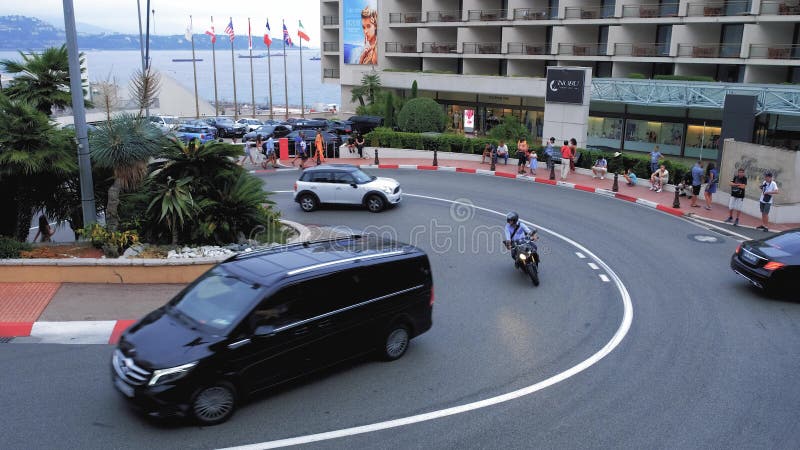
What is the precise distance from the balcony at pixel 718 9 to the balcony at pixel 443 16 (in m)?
19.7

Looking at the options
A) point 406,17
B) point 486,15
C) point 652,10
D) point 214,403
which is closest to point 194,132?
point 406,17

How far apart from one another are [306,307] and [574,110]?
24.7 metres

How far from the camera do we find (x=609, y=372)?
32.2 feet

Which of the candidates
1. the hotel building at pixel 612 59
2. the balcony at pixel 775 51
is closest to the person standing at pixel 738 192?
the hotel building at pixel 612 59

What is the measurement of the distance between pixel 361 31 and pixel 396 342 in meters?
51.8

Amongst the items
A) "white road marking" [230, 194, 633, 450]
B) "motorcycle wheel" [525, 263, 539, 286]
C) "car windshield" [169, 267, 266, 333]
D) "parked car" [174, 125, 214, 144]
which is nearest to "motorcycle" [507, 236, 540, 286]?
"motorcycle wheel" [525, 263, 539, 286]

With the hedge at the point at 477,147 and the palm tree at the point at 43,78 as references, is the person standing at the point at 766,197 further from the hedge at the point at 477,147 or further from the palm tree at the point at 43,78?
the palm tree at the point at 43,78

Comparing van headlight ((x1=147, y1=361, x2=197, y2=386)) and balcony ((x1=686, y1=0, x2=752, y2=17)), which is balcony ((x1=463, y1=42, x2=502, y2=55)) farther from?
van headlight ((x1=147, y1=361, x2=197, y2=386))

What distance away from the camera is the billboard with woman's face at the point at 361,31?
57.4 m

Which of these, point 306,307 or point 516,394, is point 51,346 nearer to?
point 306,307

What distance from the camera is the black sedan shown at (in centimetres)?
1296

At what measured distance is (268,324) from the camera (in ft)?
27.4

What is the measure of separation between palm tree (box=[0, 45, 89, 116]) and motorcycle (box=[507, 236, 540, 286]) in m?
11.4

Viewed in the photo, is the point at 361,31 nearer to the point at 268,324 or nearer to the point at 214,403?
the point at 268,324
